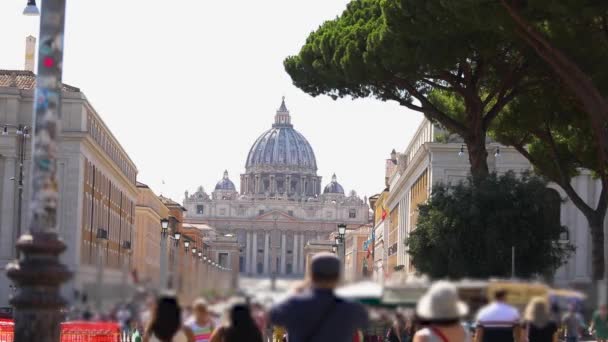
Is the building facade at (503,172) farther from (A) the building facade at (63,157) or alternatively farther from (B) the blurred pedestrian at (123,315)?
(B) the blurred pedestrian at (123,315)

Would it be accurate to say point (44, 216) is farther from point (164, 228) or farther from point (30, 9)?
point (164, 228)

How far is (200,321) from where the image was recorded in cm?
665

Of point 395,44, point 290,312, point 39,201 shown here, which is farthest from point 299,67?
point 290,312

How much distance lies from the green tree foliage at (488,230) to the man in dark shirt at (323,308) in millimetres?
14921

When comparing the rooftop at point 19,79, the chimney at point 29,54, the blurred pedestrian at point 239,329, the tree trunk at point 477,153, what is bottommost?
the blurred pedestrian at point 239,329

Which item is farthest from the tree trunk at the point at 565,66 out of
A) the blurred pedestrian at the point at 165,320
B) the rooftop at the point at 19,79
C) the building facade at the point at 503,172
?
the rooftop at the point at 19,79

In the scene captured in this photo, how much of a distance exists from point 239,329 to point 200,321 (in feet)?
4.47

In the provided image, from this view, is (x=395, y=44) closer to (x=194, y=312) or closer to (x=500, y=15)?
(x=500, y=15)

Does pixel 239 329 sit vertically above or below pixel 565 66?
below

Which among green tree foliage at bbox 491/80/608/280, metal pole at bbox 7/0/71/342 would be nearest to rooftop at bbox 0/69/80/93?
green tree foliage at bbox 491/80/608/280

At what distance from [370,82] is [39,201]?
2563 centimetres

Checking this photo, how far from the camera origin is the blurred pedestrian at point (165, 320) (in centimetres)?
619

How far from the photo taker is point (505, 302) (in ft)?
21.0

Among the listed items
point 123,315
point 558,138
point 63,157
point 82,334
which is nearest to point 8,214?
point 63,157
